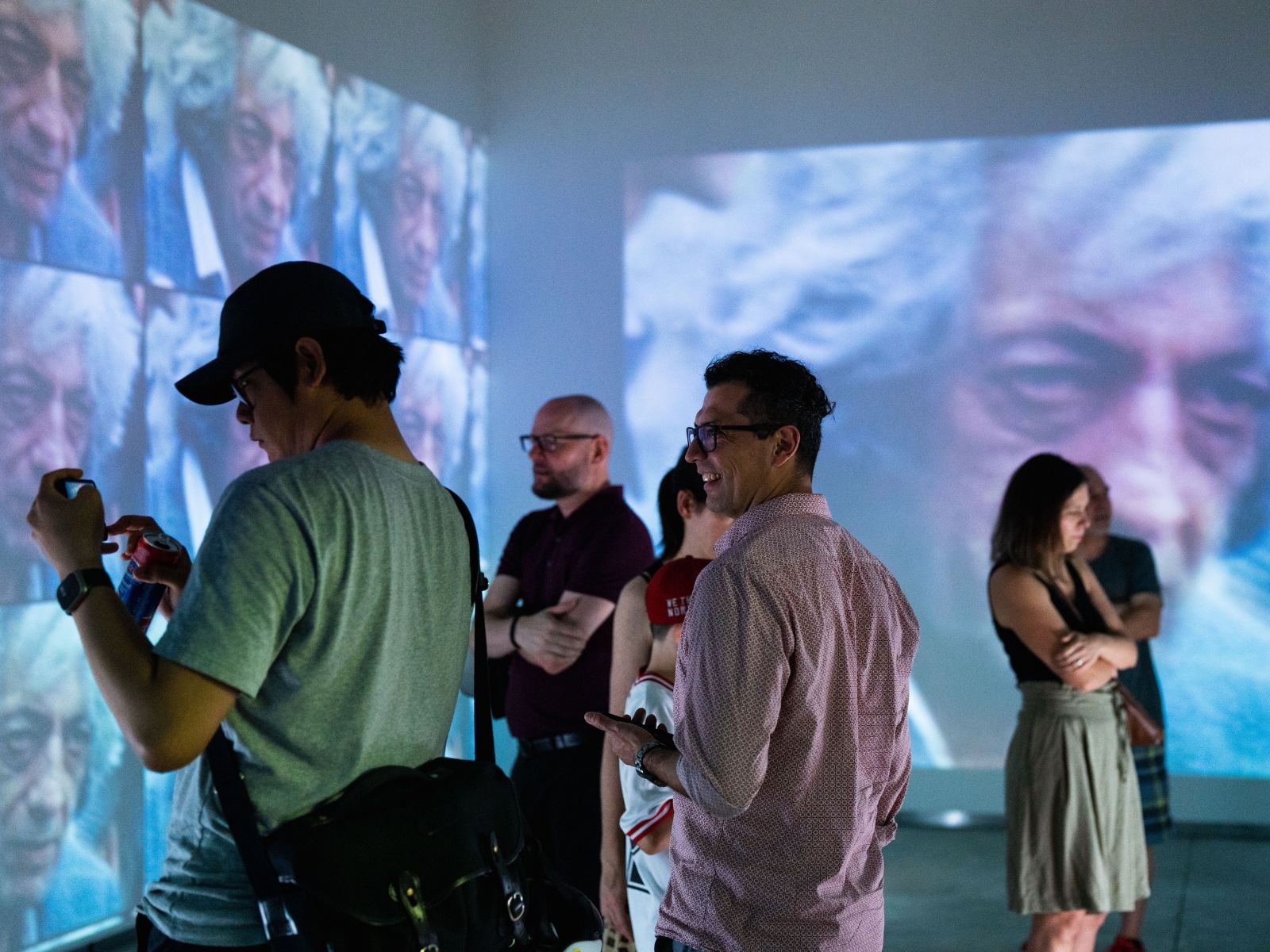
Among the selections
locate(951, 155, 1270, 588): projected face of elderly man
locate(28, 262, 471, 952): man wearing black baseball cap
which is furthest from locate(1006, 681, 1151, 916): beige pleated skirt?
locate(951, 155, 1270, 588): projected face of elderly man

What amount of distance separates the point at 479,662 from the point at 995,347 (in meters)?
4.86

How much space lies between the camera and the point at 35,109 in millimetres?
3734

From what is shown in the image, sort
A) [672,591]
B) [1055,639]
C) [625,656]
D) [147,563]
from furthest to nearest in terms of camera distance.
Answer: [1055,639] → [625,656] → [672,591] → [147,563]

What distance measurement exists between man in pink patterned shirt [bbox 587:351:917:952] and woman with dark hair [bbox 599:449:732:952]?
0.66 m

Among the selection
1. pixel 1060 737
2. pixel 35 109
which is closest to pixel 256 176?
pixel 35 109

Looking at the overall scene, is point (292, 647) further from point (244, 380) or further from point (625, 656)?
point (625, 656)

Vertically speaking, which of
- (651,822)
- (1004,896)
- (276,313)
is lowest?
(1004,896)

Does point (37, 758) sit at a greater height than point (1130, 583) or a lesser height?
lesser

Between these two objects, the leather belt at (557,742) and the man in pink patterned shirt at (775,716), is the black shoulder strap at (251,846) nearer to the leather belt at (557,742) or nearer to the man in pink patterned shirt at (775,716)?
the man in pink patterned shirt at (775,716)

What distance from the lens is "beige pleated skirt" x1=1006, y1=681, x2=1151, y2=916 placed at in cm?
336

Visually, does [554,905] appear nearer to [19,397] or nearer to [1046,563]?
[1046,563]

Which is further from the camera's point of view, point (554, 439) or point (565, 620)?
point (554, 439)

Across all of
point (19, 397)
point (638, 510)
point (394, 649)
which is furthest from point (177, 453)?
point (394, 649)

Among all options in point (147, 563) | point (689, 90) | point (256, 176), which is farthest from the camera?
point (689, 90)
